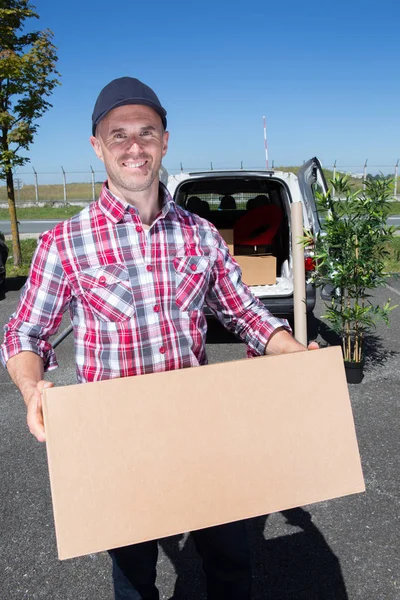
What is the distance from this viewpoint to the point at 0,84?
8.46 meters

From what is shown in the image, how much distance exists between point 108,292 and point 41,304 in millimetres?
195

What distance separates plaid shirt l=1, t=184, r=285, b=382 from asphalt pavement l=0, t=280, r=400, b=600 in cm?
129

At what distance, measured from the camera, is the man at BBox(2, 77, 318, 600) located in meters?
1.46

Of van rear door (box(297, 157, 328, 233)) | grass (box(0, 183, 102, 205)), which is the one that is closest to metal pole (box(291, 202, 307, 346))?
van rear door (box(297, 157, 328, 233))

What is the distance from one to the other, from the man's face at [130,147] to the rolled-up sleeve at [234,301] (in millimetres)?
335

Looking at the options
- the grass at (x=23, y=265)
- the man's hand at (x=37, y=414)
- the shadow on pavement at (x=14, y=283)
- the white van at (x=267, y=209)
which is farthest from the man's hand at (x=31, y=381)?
the grass at (x=23, y=265)

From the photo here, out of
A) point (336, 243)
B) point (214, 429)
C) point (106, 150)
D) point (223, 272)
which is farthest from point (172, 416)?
point (336, 243)

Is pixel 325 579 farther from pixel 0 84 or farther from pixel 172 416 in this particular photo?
pixel 0 84

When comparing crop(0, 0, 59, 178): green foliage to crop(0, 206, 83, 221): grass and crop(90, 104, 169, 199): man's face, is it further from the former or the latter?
crop(0, 206, 83, 221): grass

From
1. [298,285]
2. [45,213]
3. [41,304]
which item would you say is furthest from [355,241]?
[45,213]

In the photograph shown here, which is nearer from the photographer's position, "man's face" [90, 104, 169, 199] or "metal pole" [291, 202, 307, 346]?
"man's face" [90, 104, 169, 199]

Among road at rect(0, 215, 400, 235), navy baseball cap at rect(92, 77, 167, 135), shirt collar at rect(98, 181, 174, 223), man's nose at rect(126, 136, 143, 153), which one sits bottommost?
road at rect(0, 215, 400, 235)

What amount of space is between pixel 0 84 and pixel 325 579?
8.77m

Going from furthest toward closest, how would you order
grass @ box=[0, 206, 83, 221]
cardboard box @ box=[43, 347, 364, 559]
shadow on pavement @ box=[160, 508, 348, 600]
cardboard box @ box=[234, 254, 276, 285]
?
grass @ box=[0, 206, 83, 221] < cardboard box @ box=[234, 254, 276, 285] < shadow on pavement @ box=[160, 508, 348, 600] < cardboard box @ box=[43, 347, 364, 559]
